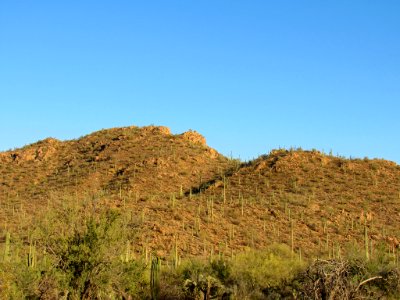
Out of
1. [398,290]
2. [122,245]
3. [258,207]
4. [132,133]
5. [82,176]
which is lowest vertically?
[398,290]

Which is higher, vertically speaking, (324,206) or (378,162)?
(378,162)

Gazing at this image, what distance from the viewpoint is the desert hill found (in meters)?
31.7

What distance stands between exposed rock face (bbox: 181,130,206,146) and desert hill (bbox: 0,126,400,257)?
0.40 feet

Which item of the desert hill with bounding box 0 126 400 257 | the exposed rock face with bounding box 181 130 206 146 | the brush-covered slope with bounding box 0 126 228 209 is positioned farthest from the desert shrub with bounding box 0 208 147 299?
the exposed rock face with bounding box 181 130 206 146

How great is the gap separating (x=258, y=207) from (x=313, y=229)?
13.8ft

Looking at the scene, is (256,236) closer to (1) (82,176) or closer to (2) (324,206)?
(2) (324,206)

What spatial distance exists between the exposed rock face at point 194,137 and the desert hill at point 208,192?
4.8 inches

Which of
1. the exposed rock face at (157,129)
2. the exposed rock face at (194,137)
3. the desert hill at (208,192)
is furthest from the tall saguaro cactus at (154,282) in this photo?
the exposed rock face at (157,129)

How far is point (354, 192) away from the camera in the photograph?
39438 millimetres

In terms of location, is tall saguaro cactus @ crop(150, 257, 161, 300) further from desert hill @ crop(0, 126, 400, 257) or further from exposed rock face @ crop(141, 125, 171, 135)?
exposed rock face @ crop(141, 125, 171, 135)

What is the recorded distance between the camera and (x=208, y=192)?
131 ft

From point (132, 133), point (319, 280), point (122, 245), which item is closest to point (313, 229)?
point (122, 245)

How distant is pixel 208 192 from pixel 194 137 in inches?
630

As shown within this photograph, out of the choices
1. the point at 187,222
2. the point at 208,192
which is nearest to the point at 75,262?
the point at 187,222
